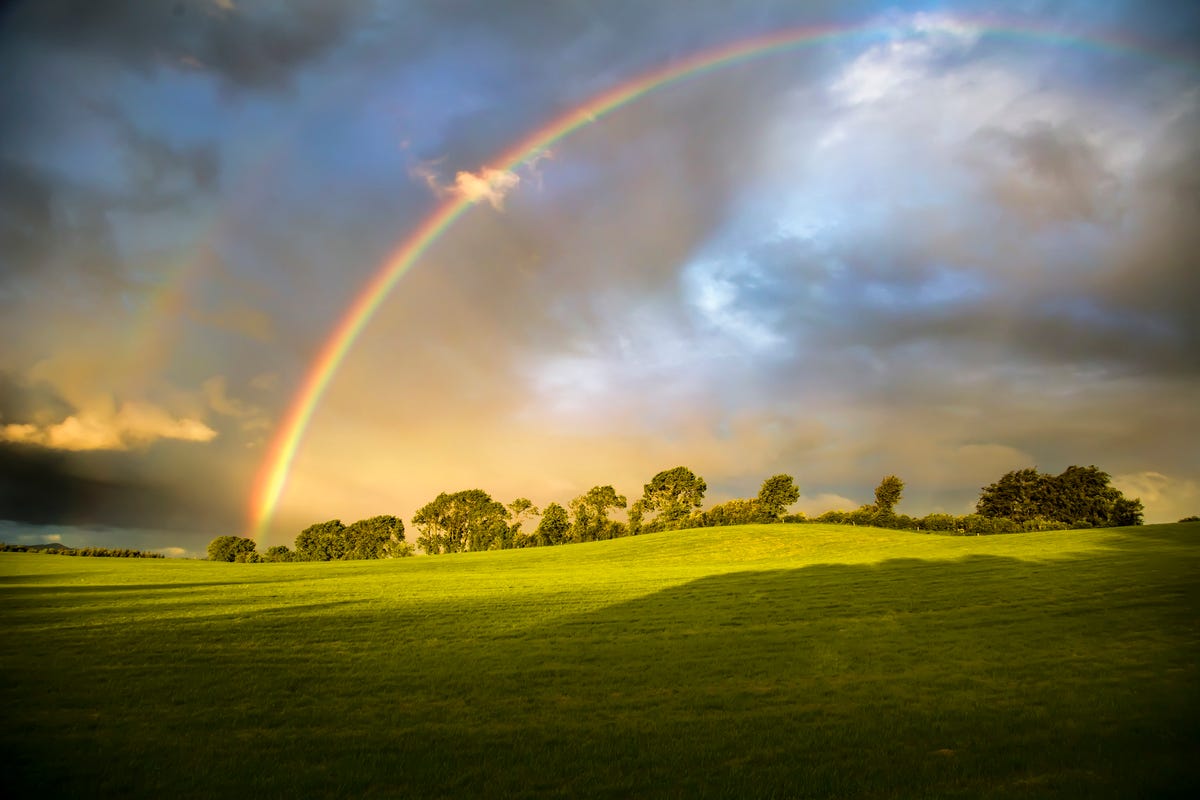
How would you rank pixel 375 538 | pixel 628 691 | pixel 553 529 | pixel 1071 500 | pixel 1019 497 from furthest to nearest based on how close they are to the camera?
pixel 375 538, pixel 553 529, pixel 1019 497, pixel 1071 500, pixel 628 691

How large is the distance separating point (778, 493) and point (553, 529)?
46870mm

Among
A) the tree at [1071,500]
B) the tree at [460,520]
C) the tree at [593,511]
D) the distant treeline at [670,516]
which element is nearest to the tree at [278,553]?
the distant treeline at [670,516]

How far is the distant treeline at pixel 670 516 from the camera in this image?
102000 mm

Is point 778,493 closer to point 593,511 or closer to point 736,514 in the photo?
point 736,514

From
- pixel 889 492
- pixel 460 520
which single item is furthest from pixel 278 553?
pixel 889 492

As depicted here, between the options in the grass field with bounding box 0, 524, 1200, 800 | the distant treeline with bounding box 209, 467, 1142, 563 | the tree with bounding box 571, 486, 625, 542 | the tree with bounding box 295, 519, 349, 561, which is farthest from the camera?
the tree with bounding box 295, 519, 349, 561

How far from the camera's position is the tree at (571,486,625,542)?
131 meters

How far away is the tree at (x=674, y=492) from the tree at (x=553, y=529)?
17.4 m

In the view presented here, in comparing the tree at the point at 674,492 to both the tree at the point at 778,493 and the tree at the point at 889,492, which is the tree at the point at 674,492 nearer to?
the tree at the point at 778,493

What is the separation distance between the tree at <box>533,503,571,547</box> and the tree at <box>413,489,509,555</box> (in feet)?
26.3

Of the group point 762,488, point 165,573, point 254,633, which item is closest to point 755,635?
point 254,633

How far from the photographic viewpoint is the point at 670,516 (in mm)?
129875

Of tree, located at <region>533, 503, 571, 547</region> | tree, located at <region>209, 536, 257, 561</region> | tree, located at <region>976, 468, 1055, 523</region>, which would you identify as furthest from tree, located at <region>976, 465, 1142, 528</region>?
tree, located at <region>209, 536, 257, 561</region>

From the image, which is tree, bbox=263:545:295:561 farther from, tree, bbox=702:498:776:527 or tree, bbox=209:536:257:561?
tree, bbox=702:498:776:527
